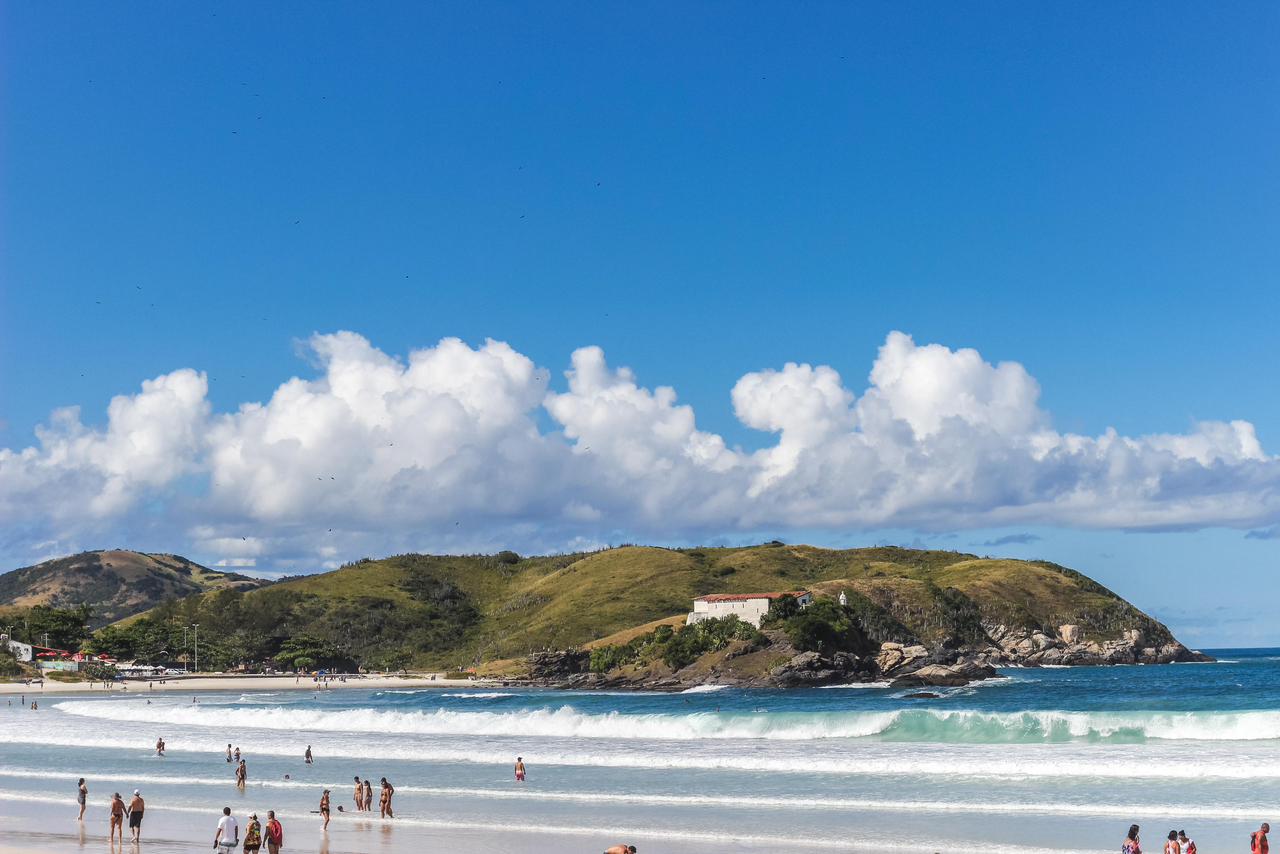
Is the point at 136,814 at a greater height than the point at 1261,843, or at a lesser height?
greater

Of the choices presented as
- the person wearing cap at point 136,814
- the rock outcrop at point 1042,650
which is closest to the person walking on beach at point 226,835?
the person wearing cap at point 136,814

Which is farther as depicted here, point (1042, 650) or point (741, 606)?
point (1042, 650)

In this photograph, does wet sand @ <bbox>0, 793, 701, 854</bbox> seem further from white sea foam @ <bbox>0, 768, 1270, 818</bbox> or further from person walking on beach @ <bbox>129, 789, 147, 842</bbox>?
white sea foam @ <bbox>0, 768, 1270, 818</bbox>

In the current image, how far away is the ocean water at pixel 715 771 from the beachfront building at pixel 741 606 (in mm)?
53342

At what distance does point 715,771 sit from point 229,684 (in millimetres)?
113159

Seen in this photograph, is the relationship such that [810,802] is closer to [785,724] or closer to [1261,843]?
[1261,843]

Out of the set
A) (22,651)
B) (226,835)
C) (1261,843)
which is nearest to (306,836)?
(226,835)

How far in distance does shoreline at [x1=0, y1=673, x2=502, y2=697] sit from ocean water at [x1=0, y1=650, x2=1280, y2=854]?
4141 cm

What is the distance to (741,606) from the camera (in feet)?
485

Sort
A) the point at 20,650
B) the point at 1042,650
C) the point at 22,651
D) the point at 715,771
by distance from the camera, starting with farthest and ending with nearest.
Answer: the point at 1042,650
the point at 20,650
the point at 22,651
the point at 715,771

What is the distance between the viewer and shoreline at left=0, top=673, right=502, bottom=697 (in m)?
132

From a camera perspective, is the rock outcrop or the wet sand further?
the rock outcrop

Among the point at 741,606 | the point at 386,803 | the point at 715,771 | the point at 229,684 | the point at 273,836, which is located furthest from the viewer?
the point at 741,606

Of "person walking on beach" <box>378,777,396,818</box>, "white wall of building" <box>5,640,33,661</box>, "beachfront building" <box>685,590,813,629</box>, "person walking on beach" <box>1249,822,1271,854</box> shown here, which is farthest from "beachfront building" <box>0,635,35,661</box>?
"person walking on beach" <box>1249,822,1271,854</box>
